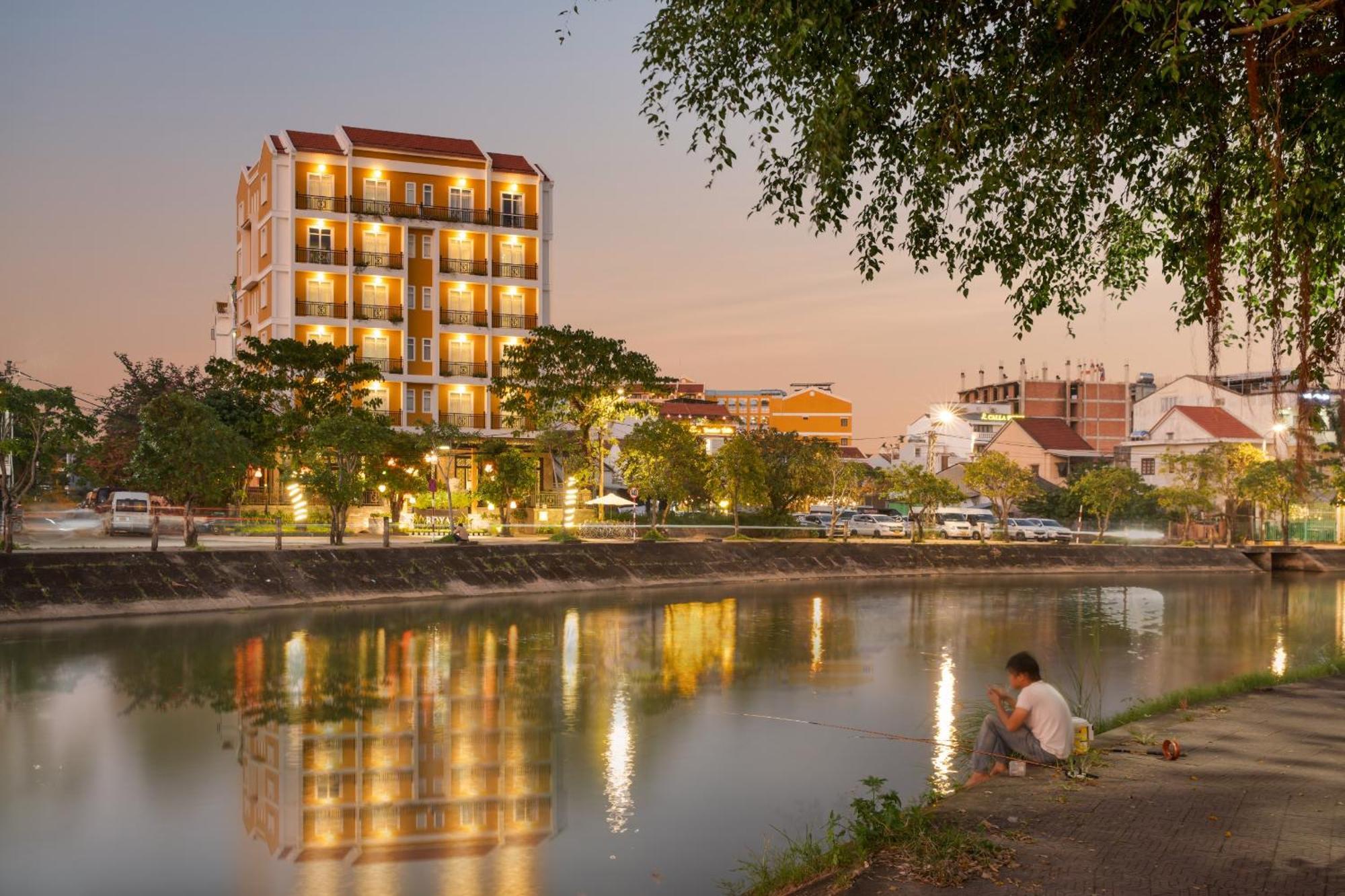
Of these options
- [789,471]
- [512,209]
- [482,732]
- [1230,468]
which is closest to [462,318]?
[512,209]

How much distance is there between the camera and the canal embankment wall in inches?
1208

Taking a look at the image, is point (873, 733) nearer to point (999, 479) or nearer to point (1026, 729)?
point (1026, 729)

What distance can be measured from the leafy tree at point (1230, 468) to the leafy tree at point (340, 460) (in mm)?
47242

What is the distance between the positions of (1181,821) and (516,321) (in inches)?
2599

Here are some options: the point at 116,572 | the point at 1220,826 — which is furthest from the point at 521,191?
the point at 1220,826

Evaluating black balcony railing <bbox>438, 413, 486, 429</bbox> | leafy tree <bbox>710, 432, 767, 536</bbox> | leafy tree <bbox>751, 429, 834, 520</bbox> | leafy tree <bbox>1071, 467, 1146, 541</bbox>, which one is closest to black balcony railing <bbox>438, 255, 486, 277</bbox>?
black balcony railing <bbox>438, 413, 486, 429</bbox>

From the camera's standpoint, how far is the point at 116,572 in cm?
3156

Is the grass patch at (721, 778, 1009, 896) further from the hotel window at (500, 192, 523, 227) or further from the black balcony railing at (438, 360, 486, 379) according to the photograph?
the hotel window at (500, 192, 523, 227)

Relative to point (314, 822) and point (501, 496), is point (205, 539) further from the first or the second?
point (314, 822)

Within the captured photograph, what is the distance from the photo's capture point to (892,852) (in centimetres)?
870

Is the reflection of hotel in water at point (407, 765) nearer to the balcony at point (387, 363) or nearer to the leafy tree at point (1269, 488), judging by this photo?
the balcony at point (387, 363)

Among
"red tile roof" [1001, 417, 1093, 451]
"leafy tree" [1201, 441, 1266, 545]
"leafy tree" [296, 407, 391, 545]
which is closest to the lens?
"leafy tree" [296, 407, 391, 545]

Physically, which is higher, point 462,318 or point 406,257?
point 406,257

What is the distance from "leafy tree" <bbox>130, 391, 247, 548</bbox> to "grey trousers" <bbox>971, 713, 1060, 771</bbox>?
102ft
